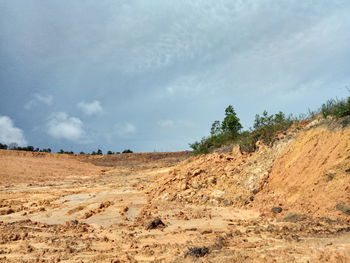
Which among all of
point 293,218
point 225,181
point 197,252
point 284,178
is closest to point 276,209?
point 293,218

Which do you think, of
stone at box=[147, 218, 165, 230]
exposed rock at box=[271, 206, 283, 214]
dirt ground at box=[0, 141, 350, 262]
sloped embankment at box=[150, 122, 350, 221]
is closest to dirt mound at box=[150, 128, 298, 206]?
sloped embankment at box=[150, 122, 350, 221]

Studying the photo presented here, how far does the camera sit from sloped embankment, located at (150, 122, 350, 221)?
7418 millimetres

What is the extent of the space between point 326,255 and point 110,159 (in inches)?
1549

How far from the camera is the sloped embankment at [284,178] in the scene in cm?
742

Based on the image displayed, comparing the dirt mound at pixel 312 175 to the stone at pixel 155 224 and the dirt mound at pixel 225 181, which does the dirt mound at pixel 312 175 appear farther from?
the stone at pixel 155 224

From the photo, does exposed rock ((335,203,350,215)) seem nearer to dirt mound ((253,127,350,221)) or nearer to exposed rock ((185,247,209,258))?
dirt mound ((253,127,350,221))

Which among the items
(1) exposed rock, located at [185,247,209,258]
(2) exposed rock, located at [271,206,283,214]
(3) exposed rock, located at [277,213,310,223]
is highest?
(2) exposed rock, located at [271,206,283,214]

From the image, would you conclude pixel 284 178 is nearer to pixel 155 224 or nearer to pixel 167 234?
pixel 155 224

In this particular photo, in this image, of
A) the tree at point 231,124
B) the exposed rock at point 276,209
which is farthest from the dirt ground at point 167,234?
the tree at point 231,124

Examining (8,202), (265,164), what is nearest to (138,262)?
(265,164)

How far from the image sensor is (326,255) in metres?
4.39

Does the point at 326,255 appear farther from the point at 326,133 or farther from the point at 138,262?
the point at 326,133

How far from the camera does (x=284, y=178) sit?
8977 millimetres

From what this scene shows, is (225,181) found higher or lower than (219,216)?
higher
